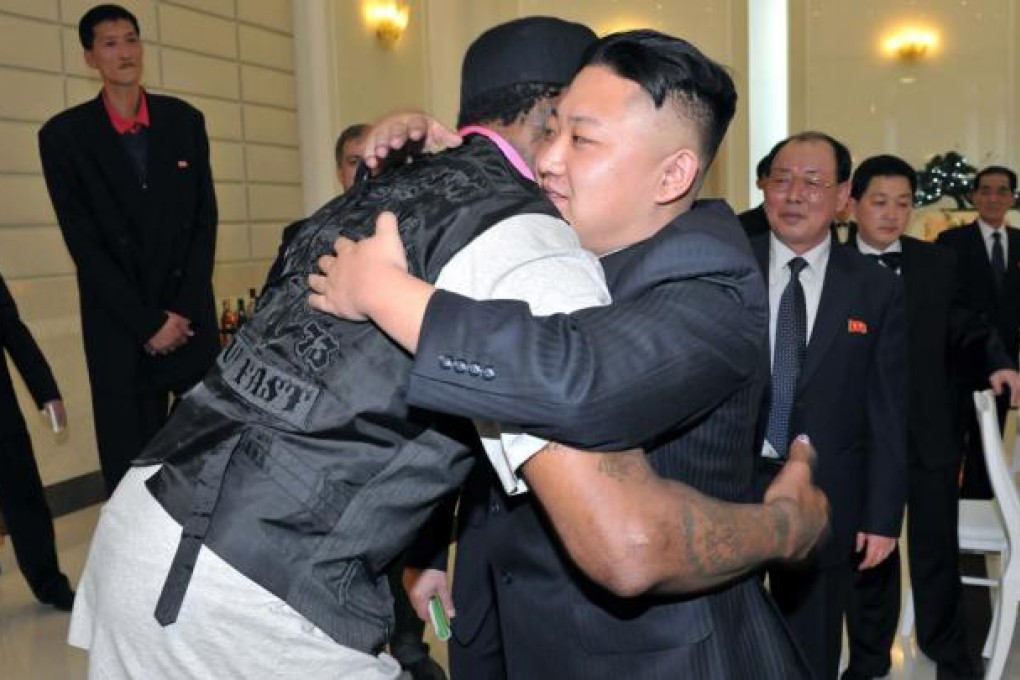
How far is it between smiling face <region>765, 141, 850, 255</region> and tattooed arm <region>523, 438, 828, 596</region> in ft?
6.61

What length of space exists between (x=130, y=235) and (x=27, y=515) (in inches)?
45.5

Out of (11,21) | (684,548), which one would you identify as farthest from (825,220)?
(11,21)

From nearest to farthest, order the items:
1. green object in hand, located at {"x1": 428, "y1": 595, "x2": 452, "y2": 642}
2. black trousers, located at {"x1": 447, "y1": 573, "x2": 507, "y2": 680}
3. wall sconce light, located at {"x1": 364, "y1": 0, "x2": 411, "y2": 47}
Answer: green object in hand, located at {"x1": 428, "y1": 595, "x2": 452, "y2": 642}, black trousers, located at {"x1": 447, "y1": 573, "x2": 507, "y2": 680}, wall sconce light, located at {"x1": 364, "y1": 0, "x2": 411, "y2": 47}

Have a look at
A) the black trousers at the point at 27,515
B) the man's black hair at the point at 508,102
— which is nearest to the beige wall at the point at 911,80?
the black trousers at the point at 27,515

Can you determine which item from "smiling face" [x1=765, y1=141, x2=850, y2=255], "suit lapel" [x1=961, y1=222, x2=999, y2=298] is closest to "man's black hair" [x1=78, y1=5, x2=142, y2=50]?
"smiling face" [x1=765, y1=141, x2=850, y2=255]

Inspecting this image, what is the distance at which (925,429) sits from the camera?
3451mm

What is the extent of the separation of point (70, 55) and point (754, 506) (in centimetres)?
553

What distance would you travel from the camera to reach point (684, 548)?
3.50 feet

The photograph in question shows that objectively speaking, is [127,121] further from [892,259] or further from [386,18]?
[386,18]

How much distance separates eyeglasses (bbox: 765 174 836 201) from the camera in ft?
10.0

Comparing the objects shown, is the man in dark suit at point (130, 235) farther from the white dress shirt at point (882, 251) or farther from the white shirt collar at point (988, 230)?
the white shirt collar at point (988, 230)

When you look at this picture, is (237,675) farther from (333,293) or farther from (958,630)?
(958,630)

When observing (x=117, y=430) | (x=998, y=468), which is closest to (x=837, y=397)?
(x=998, y=468)

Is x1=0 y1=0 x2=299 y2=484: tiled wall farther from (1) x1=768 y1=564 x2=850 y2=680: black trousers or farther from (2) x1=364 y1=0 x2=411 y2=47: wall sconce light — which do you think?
(1) x1=768 y1=564 x2=850 y2=680: black trousers
